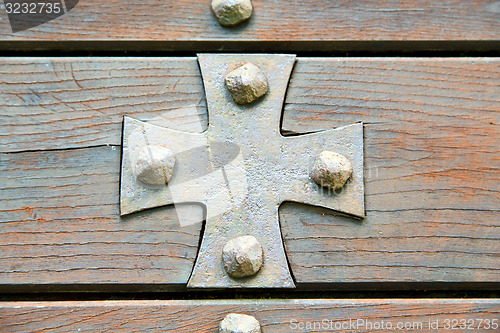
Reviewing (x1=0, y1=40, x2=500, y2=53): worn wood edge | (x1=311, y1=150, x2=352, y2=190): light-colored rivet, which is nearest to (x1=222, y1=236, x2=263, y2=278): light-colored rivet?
(x1=311, y1=150, x2=352, y2=190): light-colored rivet

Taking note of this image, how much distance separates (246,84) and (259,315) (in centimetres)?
42

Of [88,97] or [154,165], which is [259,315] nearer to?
[154,165]

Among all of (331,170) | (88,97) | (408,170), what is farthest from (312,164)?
A: (88,97)

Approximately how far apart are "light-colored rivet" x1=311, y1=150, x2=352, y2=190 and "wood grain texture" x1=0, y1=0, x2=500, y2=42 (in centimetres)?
24

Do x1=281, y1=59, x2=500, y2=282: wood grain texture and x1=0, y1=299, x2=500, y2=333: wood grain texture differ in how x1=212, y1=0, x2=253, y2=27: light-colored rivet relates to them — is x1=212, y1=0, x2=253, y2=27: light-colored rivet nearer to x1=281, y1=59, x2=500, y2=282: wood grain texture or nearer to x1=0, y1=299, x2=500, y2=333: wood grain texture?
x1=281, y1=59, x2=500, y2=282: wood grain texture

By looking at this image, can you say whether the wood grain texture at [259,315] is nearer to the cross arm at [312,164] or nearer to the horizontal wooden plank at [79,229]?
the horizontal wooden plank at [79,229]

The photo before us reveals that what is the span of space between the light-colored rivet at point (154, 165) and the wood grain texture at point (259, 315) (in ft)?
0.76

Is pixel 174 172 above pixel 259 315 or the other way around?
above

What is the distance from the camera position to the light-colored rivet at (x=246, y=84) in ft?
2.39

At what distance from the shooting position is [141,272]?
29.3 inches

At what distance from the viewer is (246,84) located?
726mm

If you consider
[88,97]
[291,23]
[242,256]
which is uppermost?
[291,23]

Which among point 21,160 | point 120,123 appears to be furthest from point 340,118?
point 21,160

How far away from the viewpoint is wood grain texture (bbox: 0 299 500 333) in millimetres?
737
